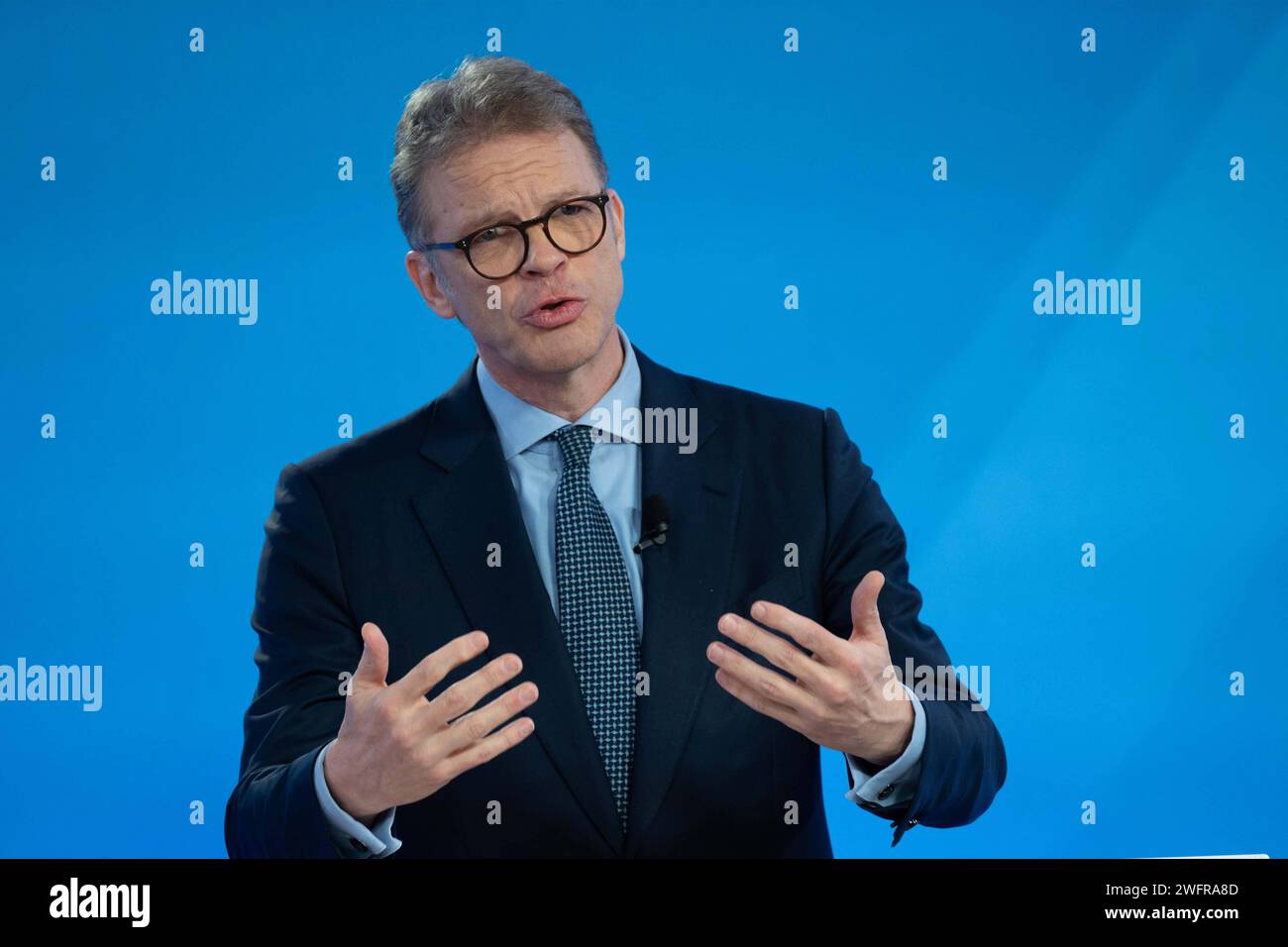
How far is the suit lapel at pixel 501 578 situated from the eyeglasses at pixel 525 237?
8.9 inches

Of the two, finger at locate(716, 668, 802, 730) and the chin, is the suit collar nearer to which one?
the chin

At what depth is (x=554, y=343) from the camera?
2.33 m

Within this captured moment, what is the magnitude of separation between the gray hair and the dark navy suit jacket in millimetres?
410

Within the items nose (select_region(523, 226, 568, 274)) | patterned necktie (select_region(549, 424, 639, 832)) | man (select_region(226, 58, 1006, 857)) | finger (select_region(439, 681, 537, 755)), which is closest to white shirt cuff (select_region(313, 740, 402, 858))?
man (select_region(226, 58, 1006, 857))

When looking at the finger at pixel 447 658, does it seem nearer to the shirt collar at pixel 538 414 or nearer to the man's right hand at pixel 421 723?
the man's right hand at pixel 421 723

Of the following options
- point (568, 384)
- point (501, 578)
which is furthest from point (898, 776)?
point (568, 384)

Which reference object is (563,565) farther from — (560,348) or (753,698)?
(753,698)

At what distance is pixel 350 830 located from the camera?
78.9 inches

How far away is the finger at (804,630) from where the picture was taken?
1.83 m

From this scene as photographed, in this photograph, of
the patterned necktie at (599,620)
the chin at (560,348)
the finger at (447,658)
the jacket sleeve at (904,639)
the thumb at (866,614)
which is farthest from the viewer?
the chin at (560,348)

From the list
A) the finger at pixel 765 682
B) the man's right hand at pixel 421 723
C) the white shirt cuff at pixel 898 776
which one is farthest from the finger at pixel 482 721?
the white shirt cuff at pixel 898 776

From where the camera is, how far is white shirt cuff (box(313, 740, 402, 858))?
200 centimetres
